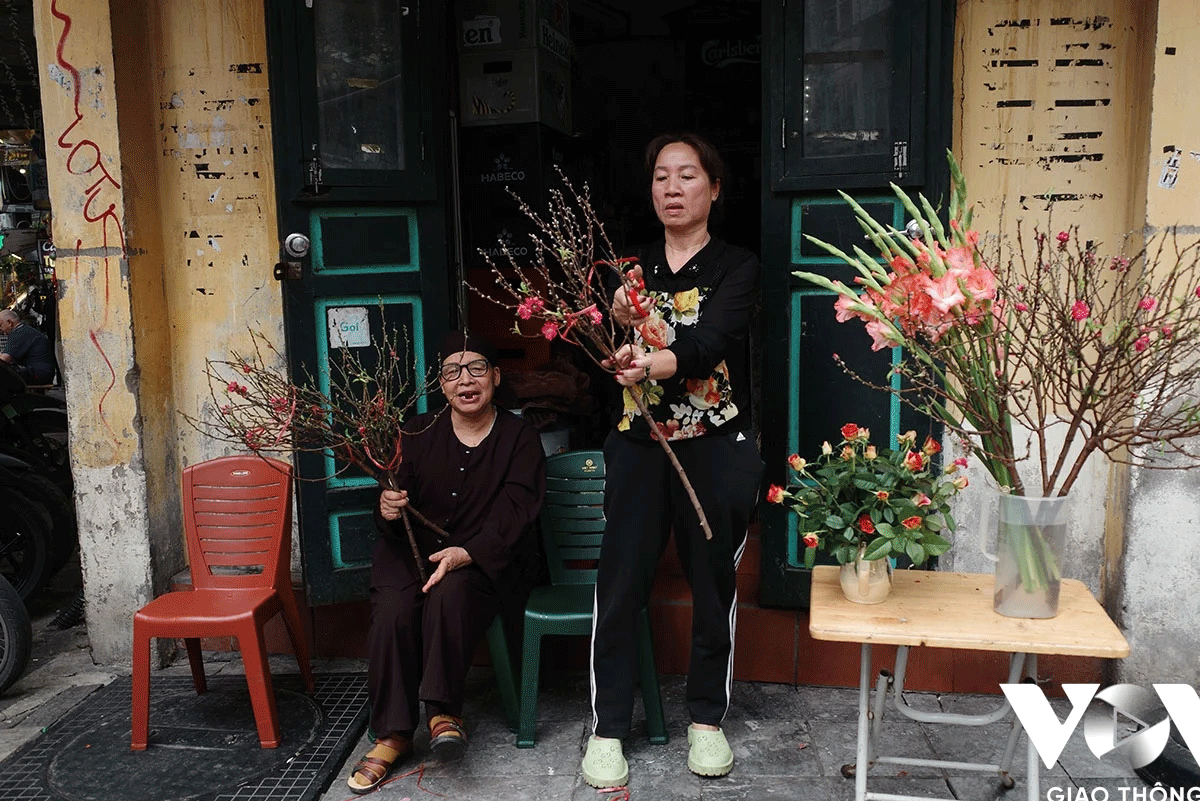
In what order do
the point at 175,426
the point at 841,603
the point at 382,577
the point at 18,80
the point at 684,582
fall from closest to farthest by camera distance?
1. the point at 841,603
2. the point at 382,577
3. the point at 684,582
4. the point at 175,426
5. the point at 18,80

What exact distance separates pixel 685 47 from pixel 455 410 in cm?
409

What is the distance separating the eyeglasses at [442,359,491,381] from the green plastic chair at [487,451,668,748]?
1.51 ft

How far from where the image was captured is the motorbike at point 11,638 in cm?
383

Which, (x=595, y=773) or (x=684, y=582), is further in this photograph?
(x=684, y=582)

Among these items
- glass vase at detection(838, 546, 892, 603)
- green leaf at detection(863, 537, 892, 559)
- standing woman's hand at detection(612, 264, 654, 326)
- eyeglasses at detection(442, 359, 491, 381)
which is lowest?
glass vase at detection(838, 546, 892, 603)

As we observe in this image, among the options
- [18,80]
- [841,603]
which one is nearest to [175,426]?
[841,603]

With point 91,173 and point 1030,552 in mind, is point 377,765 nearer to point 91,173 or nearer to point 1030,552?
point 1030,552

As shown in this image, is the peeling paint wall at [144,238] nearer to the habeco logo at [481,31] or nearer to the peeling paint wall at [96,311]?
the peeling paint wall at [96,311]

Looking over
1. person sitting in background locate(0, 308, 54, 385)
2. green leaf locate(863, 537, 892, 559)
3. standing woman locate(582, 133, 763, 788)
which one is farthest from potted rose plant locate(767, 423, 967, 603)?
person sitting in background locate(0, 308, 54, 385)

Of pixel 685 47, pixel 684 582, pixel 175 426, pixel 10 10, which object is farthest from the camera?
pixel 685 47

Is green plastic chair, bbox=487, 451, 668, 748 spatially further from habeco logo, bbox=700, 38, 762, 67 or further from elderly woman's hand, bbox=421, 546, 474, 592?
habeco logo, bbox=700, 38, 762, 67

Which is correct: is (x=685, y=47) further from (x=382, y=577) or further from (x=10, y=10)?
(x=382, y=577)

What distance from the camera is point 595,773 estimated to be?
3.12 meters

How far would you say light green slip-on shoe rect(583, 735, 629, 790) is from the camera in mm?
3107
